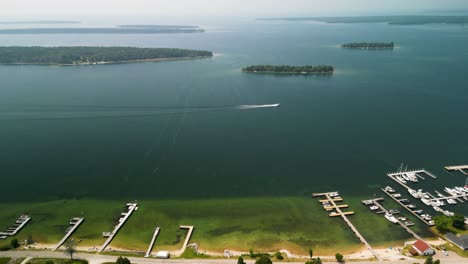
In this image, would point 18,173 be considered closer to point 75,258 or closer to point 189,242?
point 75,258

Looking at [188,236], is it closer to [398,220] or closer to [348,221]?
[348,221]

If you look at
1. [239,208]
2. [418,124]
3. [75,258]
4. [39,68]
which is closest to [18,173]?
[75,258]

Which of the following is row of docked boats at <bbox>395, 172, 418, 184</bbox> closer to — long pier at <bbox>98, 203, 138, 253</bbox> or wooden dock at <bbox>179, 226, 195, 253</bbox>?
wooden dock at <bbox>179, 226, 195, 253</bbox>

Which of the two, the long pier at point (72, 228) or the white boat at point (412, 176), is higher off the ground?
the white boat at point (412, 176)

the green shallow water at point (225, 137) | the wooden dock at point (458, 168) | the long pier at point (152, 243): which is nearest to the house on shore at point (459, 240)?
the green shallow water at point (225, 137)

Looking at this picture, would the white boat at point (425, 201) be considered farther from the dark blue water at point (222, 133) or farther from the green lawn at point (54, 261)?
the green lawn at point (54, 261)

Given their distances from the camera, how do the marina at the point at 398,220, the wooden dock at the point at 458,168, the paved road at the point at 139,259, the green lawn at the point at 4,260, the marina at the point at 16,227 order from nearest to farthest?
the green lawn at the point at 4,260
the paved road at the point at 139,259
the marina at the point at 398,220
the marina at the point at 16,227
the wooden dock at the point at 458,168

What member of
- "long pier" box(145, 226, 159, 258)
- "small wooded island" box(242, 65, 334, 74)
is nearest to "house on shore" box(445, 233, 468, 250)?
"long pier" box(145, 226, 159, 258)
